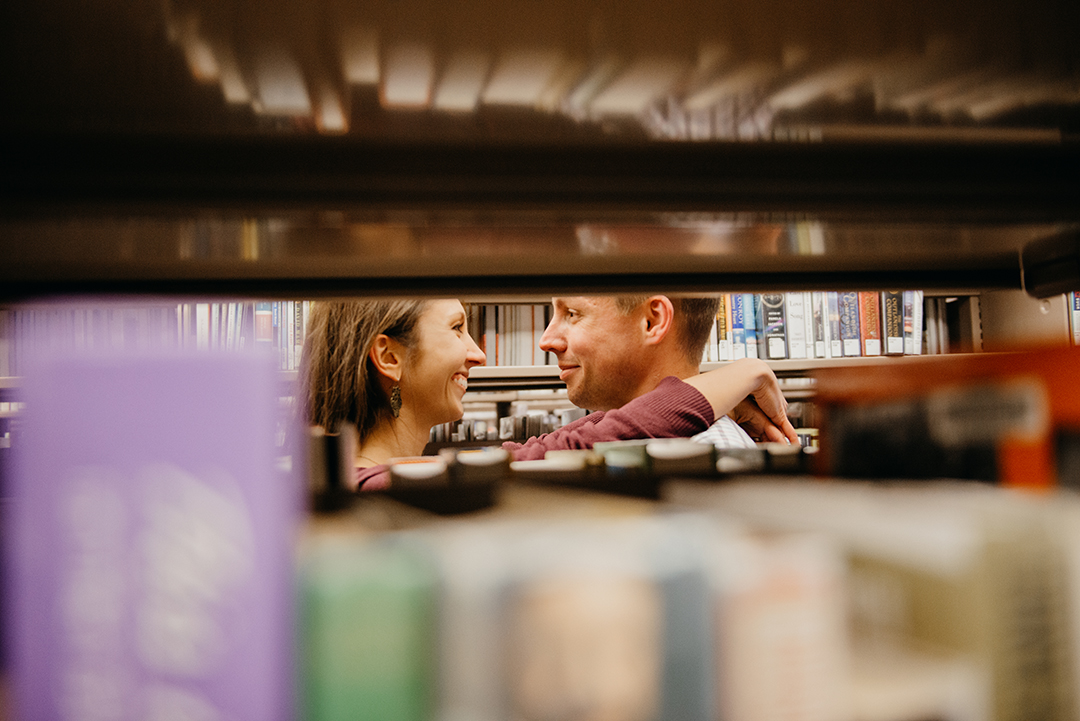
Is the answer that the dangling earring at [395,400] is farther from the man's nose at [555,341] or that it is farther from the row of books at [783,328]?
the row of books at [783,328]

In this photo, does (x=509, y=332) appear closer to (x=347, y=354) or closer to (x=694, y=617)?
(x=347, y=354)

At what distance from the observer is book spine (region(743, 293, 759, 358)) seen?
8.87 feet

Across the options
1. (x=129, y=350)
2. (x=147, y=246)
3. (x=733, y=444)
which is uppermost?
(x=147, y=246)

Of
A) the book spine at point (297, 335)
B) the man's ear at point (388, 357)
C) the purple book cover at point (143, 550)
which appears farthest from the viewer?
the book spine at point (297, 335)

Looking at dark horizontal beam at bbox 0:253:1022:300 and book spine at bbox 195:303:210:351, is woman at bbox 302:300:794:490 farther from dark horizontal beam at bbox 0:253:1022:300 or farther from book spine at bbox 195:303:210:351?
dark horizontal beam at bbox 0:253:1022:300

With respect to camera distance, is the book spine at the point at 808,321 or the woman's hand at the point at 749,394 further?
the book spine at the point at 808,321

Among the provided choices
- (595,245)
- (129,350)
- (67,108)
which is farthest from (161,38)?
(595,245)

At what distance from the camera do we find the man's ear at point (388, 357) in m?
1.80

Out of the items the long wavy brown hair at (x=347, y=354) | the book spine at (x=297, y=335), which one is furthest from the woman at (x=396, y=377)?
the book spine at (x=297, y=335)

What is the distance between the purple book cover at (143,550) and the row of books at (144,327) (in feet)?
0.05

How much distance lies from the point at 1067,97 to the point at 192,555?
0.64 meters

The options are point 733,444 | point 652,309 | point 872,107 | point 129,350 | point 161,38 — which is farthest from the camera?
point 652,309

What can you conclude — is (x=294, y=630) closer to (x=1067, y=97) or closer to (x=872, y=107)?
(x=872, y=107)

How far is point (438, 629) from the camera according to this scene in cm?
27
